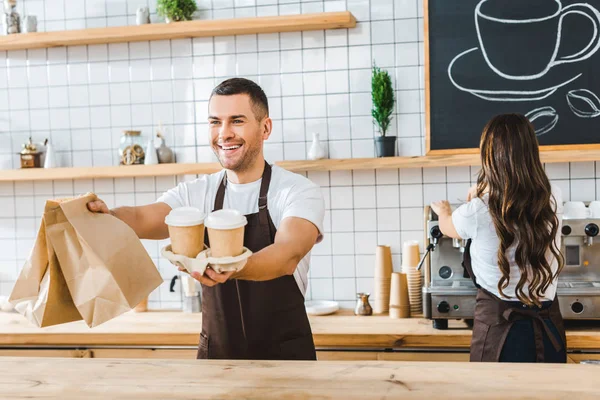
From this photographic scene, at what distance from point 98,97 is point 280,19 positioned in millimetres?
1089

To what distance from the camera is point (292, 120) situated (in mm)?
3244

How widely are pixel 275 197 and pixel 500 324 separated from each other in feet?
2.97

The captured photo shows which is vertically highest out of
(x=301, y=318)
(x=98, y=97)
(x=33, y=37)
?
(x=33, y=37)

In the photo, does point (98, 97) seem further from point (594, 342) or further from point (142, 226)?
point (594, 342)

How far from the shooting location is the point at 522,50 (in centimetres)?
300

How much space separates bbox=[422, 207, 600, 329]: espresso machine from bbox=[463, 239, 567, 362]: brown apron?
13.5 inches

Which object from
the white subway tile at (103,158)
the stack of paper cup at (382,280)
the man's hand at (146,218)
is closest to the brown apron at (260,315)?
the man's hand at (146,218)

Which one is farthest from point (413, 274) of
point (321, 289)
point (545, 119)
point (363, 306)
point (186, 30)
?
point (186, 30)

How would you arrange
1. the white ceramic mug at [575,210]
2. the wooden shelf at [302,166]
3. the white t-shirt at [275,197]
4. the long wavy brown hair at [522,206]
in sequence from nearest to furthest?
A: 1. the white t-shirt at [275,197]
2. the long wavy brown hair at [522,206]
3. the white ceramic mug at [575,210]
4. the wooden shelf at [302,166]

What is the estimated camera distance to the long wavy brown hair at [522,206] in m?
2.15

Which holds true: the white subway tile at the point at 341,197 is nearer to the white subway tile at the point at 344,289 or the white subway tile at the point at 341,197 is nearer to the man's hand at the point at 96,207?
the white subway tile at the point at 344,289

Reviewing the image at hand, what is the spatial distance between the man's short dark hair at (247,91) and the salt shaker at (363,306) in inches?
52.2

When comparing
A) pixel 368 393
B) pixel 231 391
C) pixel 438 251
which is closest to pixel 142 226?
pixel 231 391

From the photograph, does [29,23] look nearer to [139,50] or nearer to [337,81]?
[139,50]
